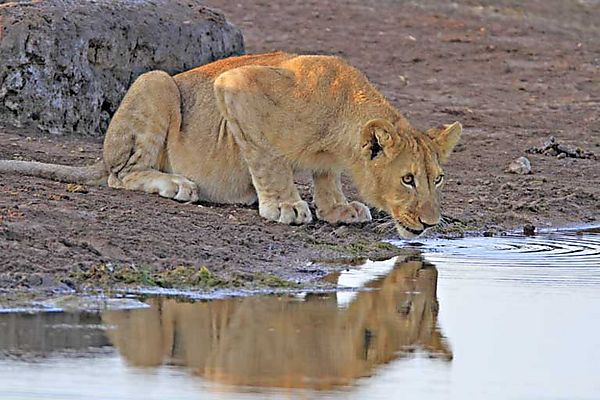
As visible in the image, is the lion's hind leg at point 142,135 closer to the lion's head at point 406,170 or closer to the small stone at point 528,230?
the lion's head at point 406,170

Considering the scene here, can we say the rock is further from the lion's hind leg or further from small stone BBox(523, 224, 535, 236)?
the lion's hind leg

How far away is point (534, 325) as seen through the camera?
6535 mm

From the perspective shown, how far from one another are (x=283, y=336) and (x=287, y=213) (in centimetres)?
318

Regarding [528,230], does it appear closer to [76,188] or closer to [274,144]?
[274,144]

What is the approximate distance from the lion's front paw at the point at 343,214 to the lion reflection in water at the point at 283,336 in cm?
211

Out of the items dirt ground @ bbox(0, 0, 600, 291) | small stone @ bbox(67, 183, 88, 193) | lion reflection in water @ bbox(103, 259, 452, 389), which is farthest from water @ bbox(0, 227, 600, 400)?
small stone @ bbox(67, 183, 88, 193)

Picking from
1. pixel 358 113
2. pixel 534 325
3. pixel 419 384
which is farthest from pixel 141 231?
pixel 419 384

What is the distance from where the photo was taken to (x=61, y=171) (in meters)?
9.83

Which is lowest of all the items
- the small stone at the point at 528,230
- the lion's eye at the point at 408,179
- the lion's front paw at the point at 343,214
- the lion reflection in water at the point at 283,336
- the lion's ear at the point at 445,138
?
the small stone at the point at 528,230

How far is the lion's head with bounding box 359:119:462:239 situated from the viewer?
344 inches

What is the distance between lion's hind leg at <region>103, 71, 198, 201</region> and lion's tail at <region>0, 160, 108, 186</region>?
0.10 metres

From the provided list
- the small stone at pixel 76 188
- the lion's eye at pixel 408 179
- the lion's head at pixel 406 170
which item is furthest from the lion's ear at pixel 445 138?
the small stone at pixel 76 188

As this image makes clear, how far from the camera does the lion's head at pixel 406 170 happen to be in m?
8.73

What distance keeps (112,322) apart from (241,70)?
12.0 feet
